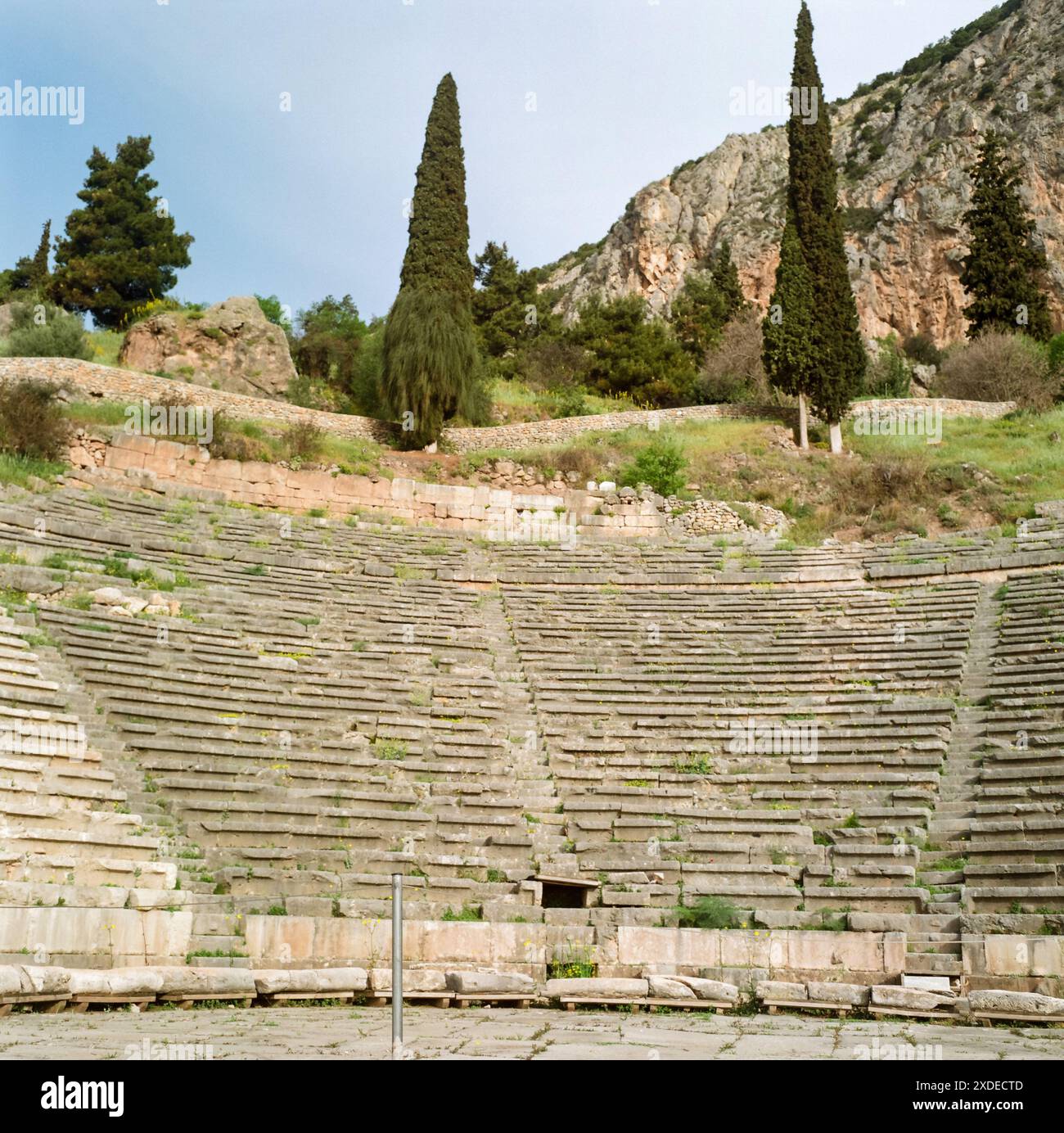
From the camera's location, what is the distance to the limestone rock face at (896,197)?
184 ft

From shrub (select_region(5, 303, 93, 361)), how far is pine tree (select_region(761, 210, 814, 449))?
18852 mm

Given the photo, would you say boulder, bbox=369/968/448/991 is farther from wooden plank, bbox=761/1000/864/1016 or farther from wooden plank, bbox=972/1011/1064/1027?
wooden plank, bbox=972/1011/1064/1027

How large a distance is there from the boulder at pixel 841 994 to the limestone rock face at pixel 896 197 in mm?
47915

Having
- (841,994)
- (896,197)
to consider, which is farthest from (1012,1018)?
(896,197)

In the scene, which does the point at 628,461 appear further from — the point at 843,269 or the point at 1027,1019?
the point at 1027,1019

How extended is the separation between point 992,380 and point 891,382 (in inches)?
185

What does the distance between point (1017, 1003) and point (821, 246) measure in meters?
28.8

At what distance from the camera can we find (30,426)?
67.3 feet

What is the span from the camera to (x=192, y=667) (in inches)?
564

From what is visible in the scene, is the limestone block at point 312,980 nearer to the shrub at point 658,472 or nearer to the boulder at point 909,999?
the boulder at point 909,999

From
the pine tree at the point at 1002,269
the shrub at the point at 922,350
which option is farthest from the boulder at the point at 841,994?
the shrub at the point at 922,350

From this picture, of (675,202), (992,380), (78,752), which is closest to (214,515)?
(78,752)

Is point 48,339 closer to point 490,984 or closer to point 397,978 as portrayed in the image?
point 490,984
